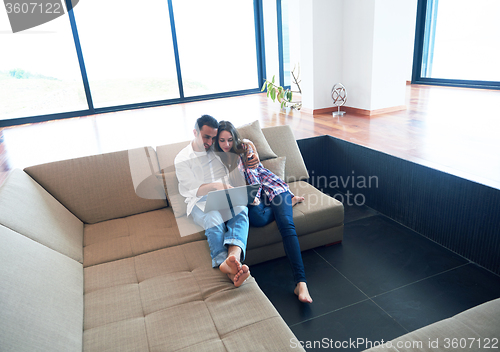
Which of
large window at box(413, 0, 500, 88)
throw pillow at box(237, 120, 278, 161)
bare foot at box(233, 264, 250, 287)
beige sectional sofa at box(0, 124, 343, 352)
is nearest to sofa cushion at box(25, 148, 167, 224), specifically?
beige sectional sofa at box(0, 124, 343, 352)

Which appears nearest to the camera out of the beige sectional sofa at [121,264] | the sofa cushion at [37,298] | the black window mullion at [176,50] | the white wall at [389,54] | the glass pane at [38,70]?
the sofa cushion at [37,298]

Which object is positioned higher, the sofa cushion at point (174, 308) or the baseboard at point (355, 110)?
the baseboard at point (355, 110)

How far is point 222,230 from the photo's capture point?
1869 mm

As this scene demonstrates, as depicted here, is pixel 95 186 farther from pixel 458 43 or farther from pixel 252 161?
pixel 458 43

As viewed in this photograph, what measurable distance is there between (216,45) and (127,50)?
5.86 ft

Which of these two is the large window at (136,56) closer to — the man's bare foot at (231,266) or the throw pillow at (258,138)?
the throw pillow at (258,138)

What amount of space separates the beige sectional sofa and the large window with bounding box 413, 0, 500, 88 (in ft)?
15.4

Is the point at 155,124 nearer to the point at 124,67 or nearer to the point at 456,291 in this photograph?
the point at 124,67

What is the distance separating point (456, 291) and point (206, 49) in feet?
20.9

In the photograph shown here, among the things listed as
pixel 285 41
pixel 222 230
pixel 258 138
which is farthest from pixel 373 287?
pixel 285 41

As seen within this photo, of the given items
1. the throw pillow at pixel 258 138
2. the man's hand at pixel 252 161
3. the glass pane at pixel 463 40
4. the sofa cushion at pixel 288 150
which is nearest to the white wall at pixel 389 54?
the glass pane at pixel 463 40

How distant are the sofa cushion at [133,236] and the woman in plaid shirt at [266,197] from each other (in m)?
0.42

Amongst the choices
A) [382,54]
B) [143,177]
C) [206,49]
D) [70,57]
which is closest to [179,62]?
[206,49]

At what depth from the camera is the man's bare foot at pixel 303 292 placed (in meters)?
1.85
